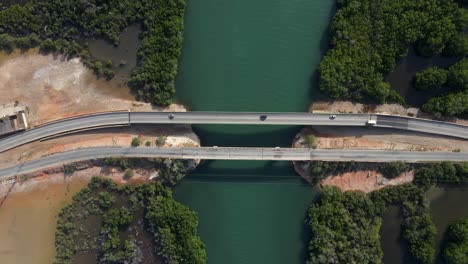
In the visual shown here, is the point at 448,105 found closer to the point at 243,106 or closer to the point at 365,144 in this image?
the point at 365,144

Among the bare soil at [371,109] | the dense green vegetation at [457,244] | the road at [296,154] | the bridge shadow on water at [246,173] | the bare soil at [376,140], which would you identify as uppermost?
the bare soil at [371,109]

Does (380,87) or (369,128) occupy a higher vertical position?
(380,87)

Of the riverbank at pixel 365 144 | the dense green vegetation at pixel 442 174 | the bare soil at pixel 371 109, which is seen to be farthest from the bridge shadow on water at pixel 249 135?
the dense green vegetation at pixel 442 174

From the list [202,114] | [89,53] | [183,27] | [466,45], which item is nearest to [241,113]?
[202,114]

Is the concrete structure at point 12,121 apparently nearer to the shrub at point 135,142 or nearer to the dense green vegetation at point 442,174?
the shrub at point 135,142

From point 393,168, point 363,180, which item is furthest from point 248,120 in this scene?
point 393,168

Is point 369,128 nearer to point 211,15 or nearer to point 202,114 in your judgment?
point 202,114
